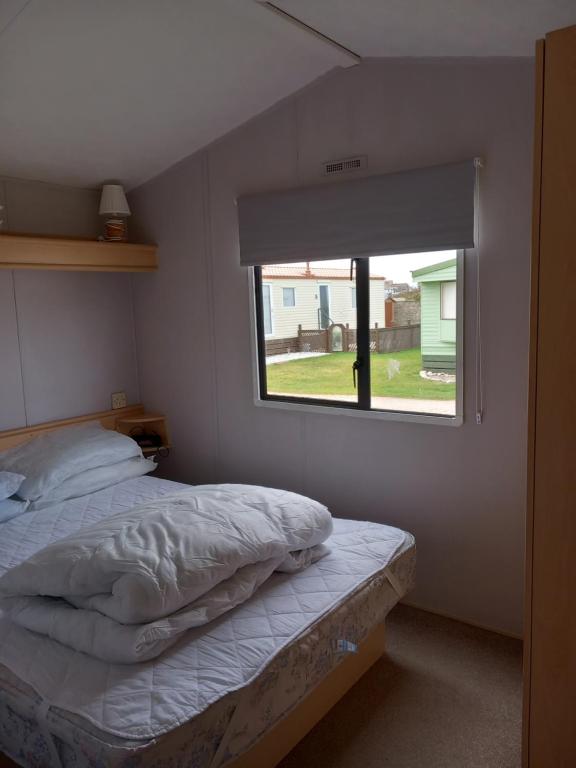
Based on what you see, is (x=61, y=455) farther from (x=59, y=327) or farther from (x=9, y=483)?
(x=59, y=327)

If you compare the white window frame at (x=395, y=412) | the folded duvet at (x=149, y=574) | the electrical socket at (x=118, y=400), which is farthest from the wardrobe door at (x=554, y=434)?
the electrical socket at (x=118, y=400)

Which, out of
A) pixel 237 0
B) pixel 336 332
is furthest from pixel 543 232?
pixel 336 332

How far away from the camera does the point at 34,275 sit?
3.44 m

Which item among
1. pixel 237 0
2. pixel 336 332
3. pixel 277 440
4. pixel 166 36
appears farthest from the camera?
pixel 277 440

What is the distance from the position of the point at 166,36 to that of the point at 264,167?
2.90 feet

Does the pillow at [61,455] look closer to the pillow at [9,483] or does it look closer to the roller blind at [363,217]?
the pillow at [9,483]

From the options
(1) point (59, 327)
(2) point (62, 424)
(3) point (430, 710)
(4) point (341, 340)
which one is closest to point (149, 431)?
(2) point (62, 424)

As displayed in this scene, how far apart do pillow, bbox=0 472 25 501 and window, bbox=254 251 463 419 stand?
54.0 inches

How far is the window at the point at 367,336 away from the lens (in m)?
2.77

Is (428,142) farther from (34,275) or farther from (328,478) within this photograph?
(34,275)

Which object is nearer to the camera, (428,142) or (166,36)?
(166,36)

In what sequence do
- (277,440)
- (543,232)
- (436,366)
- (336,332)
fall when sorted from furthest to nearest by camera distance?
(277,440)
(336,332)
(436,366)
(543,232)

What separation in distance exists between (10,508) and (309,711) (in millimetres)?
1694

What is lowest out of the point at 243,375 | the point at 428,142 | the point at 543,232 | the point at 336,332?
the point at 243,375
